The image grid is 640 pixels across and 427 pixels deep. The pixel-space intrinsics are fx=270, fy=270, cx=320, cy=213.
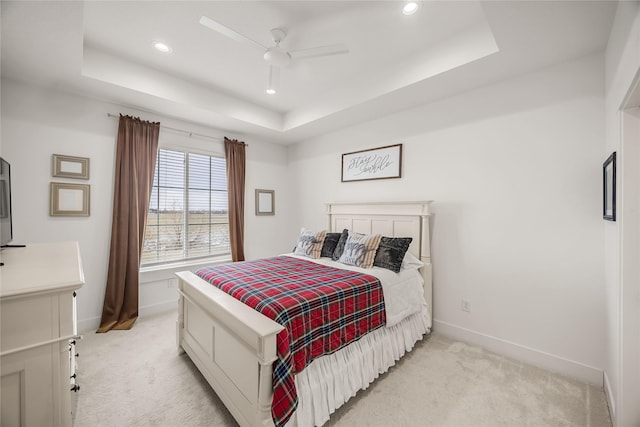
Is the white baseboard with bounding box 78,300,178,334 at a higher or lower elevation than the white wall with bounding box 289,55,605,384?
lower

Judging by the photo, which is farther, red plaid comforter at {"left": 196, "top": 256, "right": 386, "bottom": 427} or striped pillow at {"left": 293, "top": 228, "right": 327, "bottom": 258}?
striped pillow at {"left": 293, "top": 228, "right": 327, "bottom": 258}

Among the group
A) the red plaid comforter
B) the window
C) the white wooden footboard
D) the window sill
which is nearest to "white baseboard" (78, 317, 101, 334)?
the window sill

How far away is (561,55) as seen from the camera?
7.04ft

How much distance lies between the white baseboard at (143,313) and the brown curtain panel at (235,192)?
1.00 meters

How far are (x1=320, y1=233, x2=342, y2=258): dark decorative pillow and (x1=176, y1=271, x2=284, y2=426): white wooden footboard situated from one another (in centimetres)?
139

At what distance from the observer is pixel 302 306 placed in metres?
1.69

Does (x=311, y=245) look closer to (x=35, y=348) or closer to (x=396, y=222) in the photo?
(x=396, y=222)

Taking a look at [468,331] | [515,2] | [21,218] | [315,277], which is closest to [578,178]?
[515,2]

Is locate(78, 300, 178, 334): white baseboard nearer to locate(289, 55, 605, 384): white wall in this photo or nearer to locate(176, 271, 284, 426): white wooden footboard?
locate(176, 271, 284, 426): white wooden footboard

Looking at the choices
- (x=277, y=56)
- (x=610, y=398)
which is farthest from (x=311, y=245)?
(x=610, y=398)

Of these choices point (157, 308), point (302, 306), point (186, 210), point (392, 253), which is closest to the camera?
point (302, 306)

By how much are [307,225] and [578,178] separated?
332 cm

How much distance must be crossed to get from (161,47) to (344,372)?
10.3 ft

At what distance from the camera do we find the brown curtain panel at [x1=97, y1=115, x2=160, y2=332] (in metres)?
3.01
